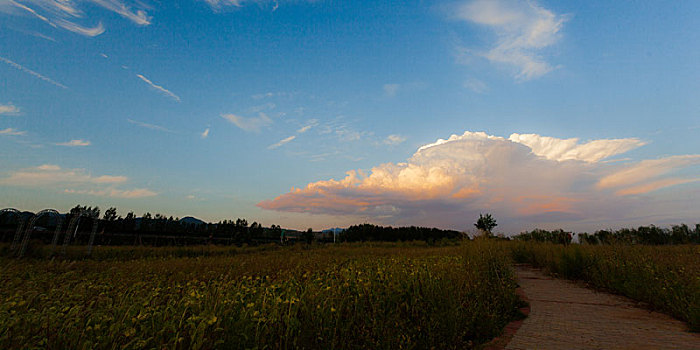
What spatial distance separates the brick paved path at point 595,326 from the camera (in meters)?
3.62

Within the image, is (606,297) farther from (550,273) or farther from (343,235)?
(343,235)

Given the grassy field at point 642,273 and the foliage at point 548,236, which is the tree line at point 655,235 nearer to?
the foliage at point 548,236

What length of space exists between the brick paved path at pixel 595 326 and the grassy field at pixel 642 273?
25cm

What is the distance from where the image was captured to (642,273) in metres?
6.28

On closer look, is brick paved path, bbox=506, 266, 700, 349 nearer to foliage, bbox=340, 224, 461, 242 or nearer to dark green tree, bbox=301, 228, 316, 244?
dark green tree, bbox=301, 228, 316, 244

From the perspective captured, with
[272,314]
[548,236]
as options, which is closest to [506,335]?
[272,314]

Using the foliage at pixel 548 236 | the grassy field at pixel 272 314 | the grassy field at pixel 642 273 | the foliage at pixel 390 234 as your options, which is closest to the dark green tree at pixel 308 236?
the foliage at pixel 390 234

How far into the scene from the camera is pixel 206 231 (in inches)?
835

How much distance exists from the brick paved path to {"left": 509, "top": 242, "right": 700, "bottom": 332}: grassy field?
0.82ft

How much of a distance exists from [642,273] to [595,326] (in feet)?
10.5

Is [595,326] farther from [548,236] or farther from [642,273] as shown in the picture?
[548,236]

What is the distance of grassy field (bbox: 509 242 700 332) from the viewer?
4863 mm

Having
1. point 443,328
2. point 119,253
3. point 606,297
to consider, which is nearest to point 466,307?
point 443,328

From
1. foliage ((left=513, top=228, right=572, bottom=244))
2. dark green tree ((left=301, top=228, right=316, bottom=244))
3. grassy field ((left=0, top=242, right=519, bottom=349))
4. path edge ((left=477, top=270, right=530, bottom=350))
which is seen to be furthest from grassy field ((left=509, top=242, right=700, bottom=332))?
dark green tree ((left=301, top=228, right=316, bottom=244))
